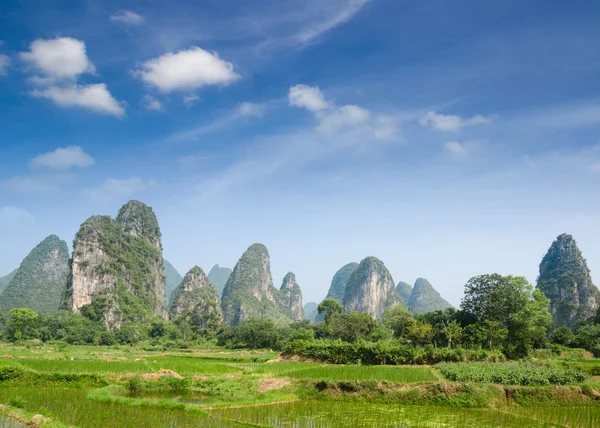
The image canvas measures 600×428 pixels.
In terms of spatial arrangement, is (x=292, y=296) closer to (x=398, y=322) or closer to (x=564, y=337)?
(x=398, y=322)

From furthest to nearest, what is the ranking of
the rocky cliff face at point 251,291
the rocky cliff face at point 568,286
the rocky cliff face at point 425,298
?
the rocky cliff face at point 425,298
the rocky cliff face at point 251,291
the rocky cliff face at point 568,286

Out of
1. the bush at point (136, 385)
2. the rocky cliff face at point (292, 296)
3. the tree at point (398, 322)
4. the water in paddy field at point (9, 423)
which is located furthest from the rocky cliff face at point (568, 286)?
the water in paddy field at point (9, 423)

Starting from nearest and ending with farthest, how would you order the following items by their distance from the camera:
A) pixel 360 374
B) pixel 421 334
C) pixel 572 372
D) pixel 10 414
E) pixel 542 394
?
1. pixel 10 414
2. pixel 542 394
3. pixel 572 372
4. pixel 360 374
5. pixel 421 334

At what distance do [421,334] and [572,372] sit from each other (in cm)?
2122

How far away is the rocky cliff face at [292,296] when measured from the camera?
13288 centimetres

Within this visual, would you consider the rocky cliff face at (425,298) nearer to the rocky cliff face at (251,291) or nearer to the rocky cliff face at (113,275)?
the rocky cliff face at (251,291)

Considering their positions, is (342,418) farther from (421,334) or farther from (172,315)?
(172,315)

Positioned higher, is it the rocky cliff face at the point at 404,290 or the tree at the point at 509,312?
the rocky cliff face at the point at 404,290

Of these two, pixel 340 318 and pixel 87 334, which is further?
pixel 87 334

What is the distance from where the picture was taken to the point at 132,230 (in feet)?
306

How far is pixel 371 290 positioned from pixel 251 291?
3174 cm

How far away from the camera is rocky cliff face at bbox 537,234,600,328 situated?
230 feet

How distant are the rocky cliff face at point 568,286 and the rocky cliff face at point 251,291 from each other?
5596 centimetres

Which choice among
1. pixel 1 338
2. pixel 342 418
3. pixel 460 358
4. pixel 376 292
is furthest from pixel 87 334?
pixel 376 292
